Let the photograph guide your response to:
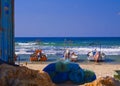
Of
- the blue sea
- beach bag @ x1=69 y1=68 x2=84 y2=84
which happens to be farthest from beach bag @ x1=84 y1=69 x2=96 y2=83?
the blue sea

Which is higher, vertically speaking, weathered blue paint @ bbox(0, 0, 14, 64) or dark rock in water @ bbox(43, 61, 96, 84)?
weathered blue paint @ bbox(0, 0, 14, 64)

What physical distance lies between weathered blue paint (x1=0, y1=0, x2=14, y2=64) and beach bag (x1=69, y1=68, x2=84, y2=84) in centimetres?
296

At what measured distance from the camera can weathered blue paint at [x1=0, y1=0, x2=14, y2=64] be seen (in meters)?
8.38

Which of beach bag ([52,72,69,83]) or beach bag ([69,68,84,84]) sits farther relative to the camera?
beach bag ([52,72,69,83])

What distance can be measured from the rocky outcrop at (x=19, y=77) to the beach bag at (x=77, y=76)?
15.1 ft

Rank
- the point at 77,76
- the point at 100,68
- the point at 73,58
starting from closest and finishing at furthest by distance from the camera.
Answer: the point at 77,76 → the point at 100,68 → the point at 73,58

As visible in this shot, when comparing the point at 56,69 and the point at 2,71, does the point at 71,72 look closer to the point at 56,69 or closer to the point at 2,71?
the point at 56,69

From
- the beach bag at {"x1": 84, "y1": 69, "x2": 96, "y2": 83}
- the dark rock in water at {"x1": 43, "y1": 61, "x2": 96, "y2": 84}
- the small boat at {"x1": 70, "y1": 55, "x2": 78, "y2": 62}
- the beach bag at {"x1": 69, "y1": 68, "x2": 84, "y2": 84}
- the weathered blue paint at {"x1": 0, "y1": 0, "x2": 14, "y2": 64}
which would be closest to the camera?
the weathered blue paint at {"x1": 0, "y1": 0, "x2": 14, "y2": 64}

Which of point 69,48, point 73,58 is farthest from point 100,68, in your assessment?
point 69,48

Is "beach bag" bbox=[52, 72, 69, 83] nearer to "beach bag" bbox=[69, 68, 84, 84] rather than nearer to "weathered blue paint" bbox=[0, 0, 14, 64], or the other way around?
"beach bag" bbox=[69, 68, 84, 84]

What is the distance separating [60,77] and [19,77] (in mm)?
5187

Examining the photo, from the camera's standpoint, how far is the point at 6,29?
8.60 m

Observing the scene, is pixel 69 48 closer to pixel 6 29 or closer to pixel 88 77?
pixel 88 77

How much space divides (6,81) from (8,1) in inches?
119
